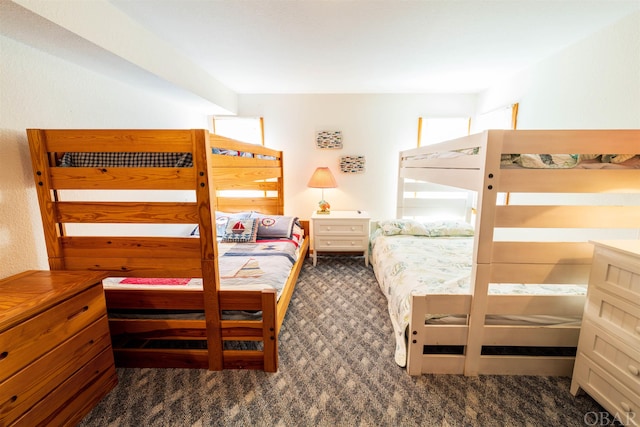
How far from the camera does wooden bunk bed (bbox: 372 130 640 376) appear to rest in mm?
1288

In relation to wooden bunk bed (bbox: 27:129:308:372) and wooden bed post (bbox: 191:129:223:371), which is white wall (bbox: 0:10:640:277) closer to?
wooden bunk bed (bbox: 27:129:308:372)

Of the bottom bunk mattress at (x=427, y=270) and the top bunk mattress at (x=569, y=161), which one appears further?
the bottom bunk mattress at (x=427, y=270)

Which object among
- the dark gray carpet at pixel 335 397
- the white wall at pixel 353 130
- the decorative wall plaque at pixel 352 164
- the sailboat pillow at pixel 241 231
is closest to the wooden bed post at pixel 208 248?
the dark gray carpet at pixel 335 397

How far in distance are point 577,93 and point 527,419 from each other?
222 centimetres

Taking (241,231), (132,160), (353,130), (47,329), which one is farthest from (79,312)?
(353,130)

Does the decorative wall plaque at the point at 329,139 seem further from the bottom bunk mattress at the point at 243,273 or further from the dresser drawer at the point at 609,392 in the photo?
the dresser drawer at the point at 609,392

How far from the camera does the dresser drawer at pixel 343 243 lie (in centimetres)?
325

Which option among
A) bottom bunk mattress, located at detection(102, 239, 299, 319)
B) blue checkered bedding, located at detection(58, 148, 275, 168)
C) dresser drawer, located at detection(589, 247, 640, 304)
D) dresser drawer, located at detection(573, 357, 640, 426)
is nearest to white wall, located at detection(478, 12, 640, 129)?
dresser drawer, located at detection(589, 247, 640, 304)

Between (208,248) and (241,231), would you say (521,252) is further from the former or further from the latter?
(241,231)

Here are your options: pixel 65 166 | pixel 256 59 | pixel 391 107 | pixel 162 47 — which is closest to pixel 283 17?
pixel 256 59

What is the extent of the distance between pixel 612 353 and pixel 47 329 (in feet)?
8.11

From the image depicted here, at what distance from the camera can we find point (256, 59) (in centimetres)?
236

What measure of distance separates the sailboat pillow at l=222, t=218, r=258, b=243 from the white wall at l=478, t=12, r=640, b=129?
9.37 feet

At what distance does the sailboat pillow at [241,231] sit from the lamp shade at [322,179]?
2.94ft
